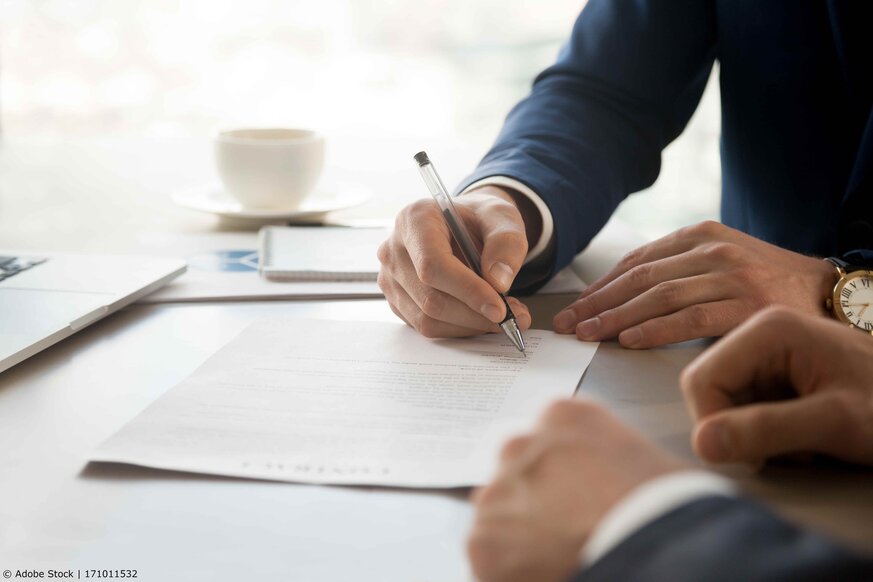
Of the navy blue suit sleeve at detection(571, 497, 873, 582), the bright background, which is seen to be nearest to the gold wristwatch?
the navy blue suit sleeve at detection(571, 497, 873, 582)

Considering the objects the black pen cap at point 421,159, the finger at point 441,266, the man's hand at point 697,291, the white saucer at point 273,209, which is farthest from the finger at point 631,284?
the white saucer at point 273,209

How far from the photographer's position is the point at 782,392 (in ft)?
1.94

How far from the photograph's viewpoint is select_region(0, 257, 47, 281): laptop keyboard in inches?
39.4

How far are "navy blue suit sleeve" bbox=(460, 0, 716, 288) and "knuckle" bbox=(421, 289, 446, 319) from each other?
0.35 metres

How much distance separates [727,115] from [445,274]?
66cm

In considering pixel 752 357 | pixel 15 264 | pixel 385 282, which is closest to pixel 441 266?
pixel 385 282

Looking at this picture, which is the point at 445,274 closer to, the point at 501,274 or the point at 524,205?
the point at 501,274

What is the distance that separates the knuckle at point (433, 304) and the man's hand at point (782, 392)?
0.99 feet

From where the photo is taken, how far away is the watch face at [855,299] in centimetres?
83

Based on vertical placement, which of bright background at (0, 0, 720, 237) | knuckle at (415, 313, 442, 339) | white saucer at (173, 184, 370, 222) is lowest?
bright background at (0, 0, 720, 237)

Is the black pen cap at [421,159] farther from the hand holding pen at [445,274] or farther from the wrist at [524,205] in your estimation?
the wrist at [524,205]

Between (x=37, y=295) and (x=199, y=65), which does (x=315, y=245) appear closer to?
(x=37, y=295)

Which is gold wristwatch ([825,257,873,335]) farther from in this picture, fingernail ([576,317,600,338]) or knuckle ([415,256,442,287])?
knuckle ([415,256,442,287])

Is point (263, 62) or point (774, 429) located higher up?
point (774, 429)
